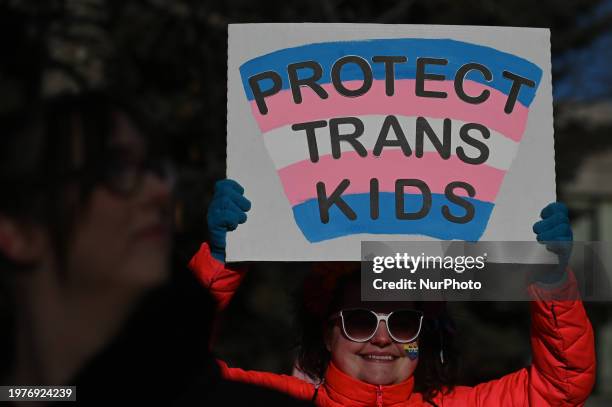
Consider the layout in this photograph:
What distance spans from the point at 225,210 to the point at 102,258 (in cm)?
90

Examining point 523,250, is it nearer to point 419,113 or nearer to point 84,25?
point 419,113

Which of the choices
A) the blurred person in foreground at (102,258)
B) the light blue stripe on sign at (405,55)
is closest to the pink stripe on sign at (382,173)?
the light blue stripe on sign at (405,55)

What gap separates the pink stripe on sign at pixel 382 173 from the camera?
207 centimetres

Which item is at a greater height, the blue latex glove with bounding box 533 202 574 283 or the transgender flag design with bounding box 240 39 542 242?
the transgender flag design with bounding box 240 39 542 242

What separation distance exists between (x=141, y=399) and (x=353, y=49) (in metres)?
1.32

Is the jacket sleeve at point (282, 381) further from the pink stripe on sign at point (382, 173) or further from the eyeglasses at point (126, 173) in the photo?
the eyeglasses at point (126, 173)

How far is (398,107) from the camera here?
7.01ft

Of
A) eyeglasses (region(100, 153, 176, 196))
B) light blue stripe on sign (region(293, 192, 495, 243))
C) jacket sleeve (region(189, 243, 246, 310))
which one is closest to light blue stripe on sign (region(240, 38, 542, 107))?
light blue stripe on sign (region(293, 192, 495, 243))

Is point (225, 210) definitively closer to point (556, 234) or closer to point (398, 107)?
point (398, 107)

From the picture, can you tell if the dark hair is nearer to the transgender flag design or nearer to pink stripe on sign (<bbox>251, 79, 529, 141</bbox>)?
the transgender flag design

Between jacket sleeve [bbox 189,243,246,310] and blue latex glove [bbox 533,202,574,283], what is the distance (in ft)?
2.50

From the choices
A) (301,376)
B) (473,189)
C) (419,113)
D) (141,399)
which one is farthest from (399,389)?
(141,399)

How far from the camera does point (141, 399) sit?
3.53ft

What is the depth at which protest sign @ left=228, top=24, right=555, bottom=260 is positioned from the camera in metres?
2.04
